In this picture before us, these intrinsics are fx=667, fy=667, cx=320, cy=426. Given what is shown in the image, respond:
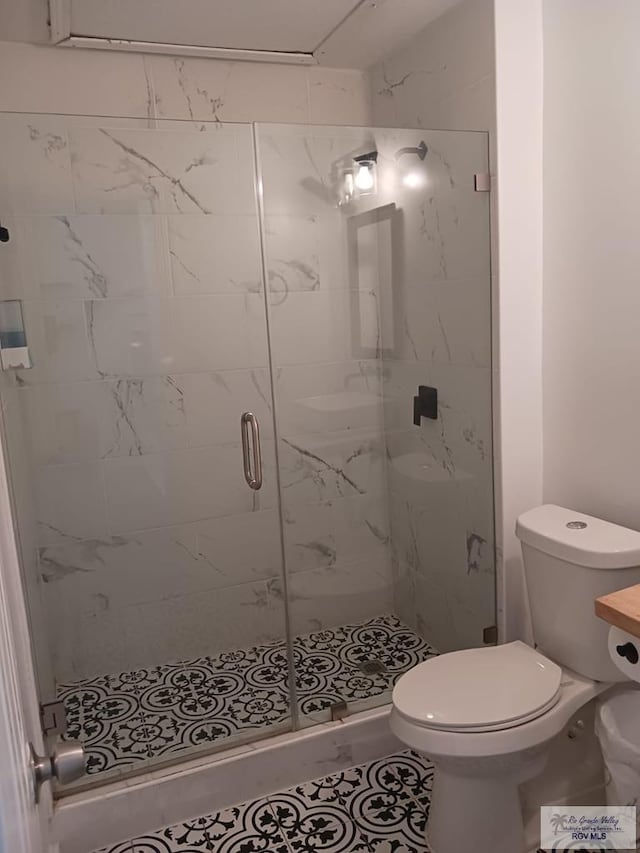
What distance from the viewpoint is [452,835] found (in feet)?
5.60

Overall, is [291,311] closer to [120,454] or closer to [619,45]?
[120,454]

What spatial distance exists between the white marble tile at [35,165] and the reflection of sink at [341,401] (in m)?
1.06

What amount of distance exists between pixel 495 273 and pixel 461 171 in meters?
0.36

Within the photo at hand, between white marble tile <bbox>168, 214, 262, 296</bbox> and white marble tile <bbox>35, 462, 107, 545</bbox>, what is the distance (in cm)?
74

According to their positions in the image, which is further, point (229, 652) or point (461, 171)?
point (229, 652)

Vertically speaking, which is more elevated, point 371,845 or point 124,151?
point 124,151

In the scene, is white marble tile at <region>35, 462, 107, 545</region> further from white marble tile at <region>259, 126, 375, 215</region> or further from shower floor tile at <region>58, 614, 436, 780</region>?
white marble tile at <region>259, 126, 375, 215</region>

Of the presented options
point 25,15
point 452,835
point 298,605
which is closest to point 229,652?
point 298,605

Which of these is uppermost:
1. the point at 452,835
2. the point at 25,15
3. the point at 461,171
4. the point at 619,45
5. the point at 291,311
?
the point at 25,15

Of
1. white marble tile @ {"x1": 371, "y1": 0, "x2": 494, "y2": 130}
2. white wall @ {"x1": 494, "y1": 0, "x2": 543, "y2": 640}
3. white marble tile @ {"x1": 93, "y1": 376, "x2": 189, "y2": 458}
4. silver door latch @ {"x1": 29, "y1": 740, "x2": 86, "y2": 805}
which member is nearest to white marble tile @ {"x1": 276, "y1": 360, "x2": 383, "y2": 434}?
white marble tile @ {"x1": 93, "y1": 376, "x2": 189, "y2": 458}

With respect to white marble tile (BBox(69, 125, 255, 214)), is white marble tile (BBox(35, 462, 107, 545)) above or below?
below

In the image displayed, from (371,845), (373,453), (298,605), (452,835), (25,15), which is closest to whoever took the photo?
(452,835)

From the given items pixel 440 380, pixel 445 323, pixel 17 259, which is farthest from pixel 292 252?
pixel 17 259

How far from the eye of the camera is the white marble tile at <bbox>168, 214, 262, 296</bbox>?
7.78ft
